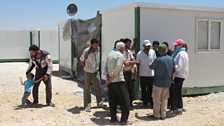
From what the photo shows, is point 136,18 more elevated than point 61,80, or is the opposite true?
point 136,18

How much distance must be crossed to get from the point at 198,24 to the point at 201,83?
1.80 m

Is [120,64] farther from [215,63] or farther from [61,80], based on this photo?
[61,80]

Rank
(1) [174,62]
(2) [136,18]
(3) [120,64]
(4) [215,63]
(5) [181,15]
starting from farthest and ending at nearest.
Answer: (4) [215,63], (5) [181,15], (2) [136,18], (1) [174,62], (3) [120,64]

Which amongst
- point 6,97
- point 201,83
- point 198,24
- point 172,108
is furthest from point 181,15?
point 6,97

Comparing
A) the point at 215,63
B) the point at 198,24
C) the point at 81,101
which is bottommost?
the point at 81,101

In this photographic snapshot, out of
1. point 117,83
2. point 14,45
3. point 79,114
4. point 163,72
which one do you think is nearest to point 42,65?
point 79,114

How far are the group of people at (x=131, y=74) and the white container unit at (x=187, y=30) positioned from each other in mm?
976

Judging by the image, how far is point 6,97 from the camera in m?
10.8

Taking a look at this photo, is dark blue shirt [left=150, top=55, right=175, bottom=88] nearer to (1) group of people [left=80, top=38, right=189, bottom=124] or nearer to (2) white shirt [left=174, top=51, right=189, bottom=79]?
(1) group of people [left=80, top=38, right=189, bottom=124]

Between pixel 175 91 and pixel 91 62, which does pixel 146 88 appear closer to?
pixel 175 91

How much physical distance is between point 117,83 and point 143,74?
154 centimetres

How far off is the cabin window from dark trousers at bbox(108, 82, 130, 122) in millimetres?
4238

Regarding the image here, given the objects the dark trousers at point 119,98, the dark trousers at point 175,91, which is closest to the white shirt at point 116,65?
the dark trousers at point 119,98

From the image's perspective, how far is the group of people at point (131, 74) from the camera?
7.56 m
